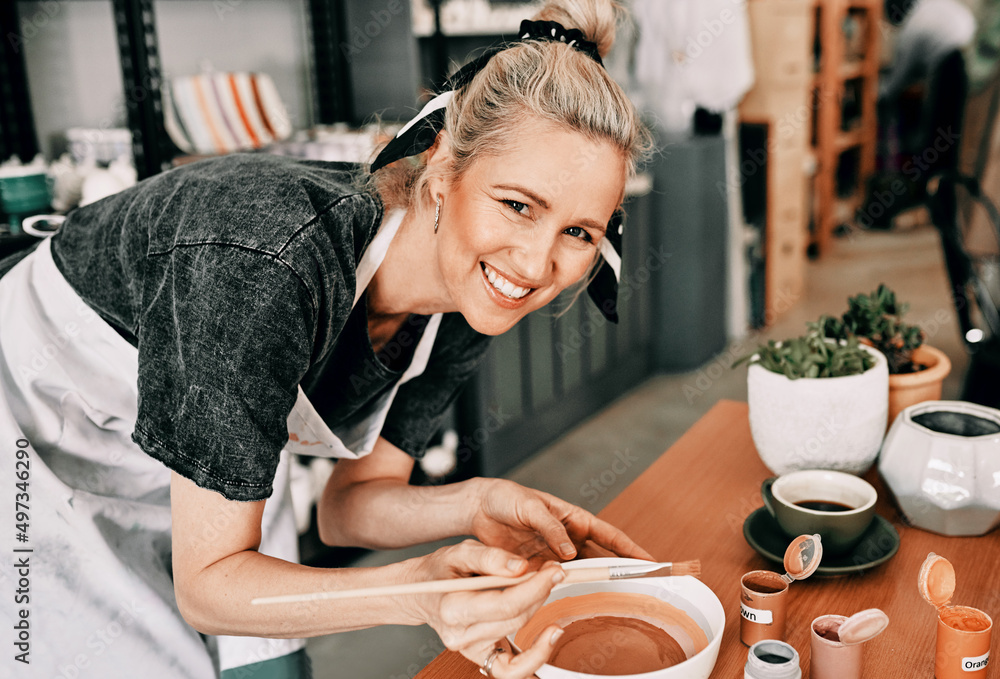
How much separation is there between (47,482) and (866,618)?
3.05 ft

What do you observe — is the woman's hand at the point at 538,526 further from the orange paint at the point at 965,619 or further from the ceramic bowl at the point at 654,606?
the orange paint at the point at 965,619

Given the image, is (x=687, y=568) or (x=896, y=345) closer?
(x=687, y=568)

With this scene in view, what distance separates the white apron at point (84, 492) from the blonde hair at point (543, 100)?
0.13m

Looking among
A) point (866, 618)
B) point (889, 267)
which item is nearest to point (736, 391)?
point (889, 267)

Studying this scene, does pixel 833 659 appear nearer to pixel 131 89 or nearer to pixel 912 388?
pixel 912 388

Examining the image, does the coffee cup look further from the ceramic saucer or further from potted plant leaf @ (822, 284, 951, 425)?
potted plant leaf @ (822, 284, 951, 425)

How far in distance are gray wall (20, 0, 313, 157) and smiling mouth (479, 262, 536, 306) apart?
66.2 inches

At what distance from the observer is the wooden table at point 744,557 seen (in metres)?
0.81

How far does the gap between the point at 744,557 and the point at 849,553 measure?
12cm

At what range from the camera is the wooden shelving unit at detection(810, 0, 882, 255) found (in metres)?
4.95

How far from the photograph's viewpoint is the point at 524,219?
3.16ft

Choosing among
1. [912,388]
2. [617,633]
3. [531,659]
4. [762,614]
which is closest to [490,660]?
[531,659]

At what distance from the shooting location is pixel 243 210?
2.89 feet

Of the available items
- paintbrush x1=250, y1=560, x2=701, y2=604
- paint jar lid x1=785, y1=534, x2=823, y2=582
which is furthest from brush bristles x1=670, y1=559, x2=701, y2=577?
paint jar lid x1=785, y1=534, x2=823, y2=582
